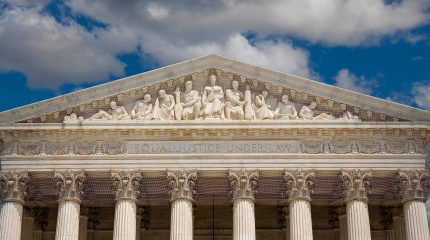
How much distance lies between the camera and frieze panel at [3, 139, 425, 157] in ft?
118

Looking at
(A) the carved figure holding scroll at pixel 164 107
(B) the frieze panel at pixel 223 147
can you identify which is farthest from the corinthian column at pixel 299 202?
(A) the carved figure holding scroll at pixel 164 107

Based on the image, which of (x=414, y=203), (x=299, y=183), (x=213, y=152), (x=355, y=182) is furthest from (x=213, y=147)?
(x=414, y=203)

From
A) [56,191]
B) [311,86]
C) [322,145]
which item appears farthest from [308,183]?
[56,191]

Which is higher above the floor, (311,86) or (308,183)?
(311,86)

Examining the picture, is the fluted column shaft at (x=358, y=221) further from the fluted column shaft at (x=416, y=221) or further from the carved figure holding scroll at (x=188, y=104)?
the carved figure holding scroll at (x=188, y=104)

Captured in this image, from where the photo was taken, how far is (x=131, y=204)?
35.2 meters

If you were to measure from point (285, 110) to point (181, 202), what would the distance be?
6.53 m

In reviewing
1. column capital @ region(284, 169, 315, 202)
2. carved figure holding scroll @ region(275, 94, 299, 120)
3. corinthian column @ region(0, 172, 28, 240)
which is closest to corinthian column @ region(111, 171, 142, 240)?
corinthian column @ region(0, 172, 28, 240)

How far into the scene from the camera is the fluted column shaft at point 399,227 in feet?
123

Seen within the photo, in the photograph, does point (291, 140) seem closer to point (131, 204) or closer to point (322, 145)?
point (322, 145)

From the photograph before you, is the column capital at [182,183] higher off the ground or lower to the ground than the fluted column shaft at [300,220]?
higher

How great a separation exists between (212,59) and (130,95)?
4.27 metres

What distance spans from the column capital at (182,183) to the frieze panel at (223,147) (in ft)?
3.49

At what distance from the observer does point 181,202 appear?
3497 cm
